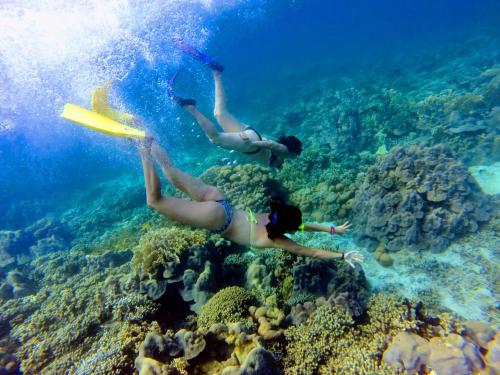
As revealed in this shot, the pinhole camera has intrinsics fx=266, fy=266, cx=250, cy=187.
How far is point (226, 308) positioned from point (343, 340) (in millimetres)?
1764

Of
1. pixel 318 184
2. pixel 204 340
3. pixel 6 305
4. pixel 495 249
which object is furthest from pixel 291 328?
pixel 6 305

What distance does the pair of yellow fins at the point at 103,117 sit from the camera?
461 centimetres

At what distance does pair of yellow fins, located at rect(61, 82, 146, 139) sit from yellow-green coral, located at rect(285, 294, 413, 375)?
4.22 metres

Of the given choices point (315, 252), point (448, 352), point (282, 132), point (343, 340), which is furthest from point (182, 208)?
point (282, 132)

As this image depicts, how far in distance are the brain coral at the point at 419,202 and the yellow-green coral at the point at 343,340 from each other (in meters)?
2.58

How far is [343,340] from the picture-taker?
3.58 meters

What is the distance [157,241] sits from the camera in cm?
540

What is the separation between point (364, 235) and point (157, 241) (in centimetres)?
482

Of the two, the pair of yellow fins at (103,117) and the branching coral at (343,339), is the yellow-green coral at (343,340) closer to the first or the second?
the branching coral at (343,339)

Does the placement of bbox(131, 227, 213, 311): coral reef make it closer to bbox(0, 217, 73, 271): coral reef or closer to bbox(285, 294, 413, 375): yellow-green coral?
bbox(285, 294, 413, 375): yellow-green coral

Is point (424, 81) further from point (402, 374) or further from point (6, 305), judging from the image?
point (6, 305)

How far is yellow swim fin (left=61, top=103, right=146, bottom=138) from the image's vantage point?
4590 mm

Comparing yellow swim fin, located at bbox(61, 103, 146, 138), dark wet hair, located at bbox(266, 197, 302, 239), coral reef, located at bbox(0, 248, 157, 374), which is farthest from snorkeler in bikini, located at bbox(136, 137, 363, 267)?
coral reef, located at bbox(0, 248, 157, 374)

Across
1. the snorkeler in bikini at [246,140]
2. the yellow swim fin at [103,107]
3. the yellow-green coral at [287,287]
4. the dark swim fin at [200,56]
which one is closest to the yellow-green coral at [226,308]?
the yellow-green coral at [287,287]
